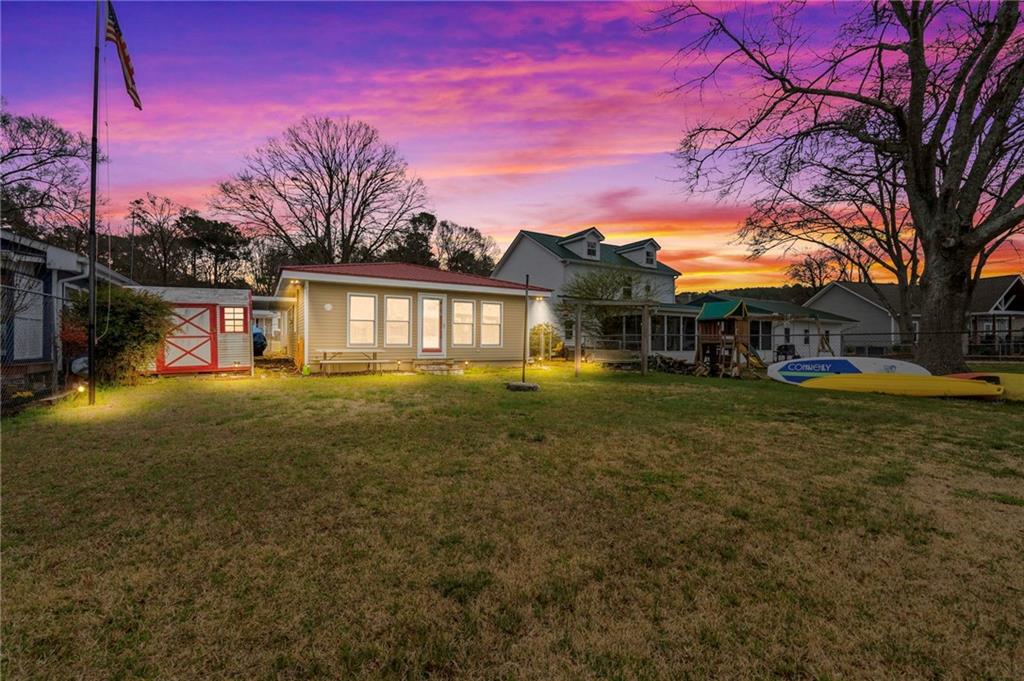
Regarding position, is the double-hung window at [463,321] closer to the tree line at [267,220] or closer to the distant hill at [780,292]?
the tree line at [267,220]

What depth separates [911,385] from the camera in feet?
34.7

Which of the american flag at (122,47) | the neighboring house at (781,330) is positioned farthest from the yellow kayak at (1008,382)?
the american flag at (122,47)

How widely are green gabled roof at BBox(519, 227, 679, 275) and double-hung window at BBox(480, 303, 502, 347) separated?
9.32 metres

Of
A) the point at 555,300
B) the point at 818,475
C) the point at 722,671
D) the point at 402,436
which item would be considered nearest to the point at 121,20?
the point at 402,436

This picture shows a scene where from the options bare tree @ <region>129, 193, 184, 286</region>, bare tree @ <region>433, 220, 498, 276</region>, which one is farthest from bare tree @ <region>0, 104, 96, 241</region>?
bare tree @ <region>433, 220, 498, 276</region>

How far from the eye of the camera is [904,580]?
2564 millimetres

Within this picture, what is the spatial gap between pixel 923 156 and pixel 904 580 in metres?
14.7

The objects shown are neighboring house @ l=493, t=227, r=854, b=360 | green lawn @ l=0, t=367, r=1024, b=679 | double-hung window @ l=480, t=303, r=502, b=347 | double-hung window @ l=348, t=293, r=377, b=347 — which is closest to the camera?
green lawn @ l=0, t=367, r=1024, b=679

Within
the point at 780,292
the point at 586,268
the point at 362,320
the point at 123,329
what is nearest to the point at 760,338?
the point at 586,268

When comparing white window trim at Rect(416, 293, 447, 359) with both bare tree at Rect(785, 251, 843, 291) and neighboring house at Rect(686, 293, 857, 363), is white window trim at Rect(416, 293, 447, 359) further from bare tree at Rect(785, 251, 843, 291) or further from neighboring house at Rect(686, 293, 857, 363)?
bare tree at Rect(785, 251, 843, 291)

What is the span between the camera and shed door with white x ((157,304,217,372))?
1293cm

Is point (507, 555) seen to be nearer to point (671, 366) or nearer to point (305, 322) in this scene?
point (305, 322)

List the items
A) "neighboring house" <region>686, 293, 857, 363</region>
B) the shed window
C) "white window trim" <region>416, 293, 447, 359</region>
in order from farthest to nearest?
1. "neighboring house" <region>686, 293, 857, 363</region>
2. "white window trim" <region>416, 293, 447, 359</region>
3. the shed window

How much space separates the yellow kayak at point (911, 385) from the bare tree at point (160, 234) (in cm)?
4092
